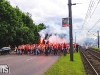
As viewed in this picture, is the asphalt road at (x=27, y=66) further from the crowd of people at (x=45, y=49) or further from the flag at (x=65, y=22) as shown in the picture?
the crowd of people at (x=45, y=49)

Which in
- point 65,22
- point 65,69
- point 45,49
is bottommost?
point 65,69

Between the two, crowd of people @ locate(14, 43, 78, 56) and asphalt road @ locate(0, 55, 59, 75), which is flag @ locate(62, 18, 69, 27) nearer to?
asphalt road @ locate(0, 55, 59, 75)

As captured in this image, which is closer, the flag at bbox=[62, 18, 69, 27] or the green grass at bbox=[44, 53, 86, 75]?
the green grass at bbox=[44, 53, 86, 75]

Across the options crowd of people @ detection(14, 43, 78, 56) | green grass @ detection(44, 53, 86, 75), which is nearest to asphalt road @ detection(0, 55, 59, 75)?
green grass @ detection(44, 53, 86, 75)

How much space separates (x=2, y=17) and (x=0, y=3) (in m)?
3.15

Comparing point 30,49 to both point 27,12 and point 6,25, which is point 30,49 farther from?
point 27,12

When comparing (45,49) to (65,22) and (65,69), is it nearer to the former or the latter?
(65,22)

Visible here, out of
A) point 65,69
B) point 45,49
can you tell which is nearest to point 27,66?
point 65,69

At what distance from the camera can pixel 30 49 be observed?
45812mm

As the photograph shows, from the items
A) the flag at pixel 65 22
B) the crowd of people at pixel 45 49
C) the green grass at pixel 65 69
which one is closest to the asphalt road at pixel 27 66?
the green grass at pixel 65 69

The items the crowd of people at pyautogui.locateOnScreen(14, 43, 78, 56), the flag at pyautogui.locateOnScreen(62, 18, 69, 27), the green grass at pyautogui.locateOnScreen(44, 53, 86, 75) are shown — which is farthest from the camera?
the crowd of people at pyautogui.locateOnScreen(14, 43, 78, 56)

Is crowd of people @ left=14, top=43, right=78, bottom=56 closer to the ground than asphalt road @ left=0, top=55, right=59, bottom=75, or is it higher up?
higher up

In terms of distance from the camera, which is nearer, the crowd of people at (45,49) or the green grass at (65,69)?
the green grass at (65,69)

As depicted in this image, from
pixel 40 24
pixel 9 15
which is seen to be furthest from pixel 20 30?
pixel 40 24
